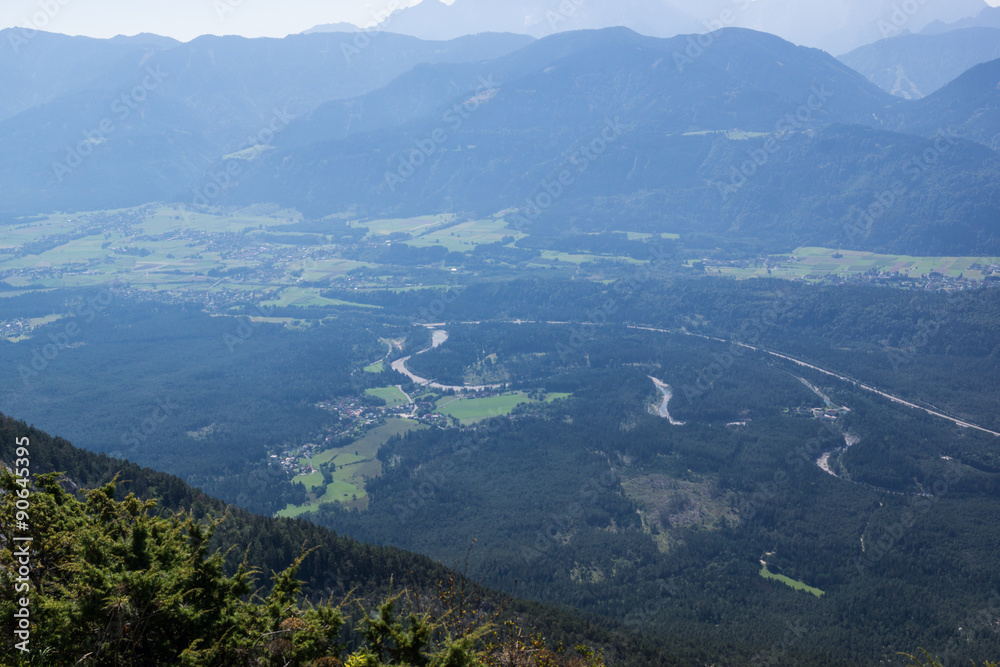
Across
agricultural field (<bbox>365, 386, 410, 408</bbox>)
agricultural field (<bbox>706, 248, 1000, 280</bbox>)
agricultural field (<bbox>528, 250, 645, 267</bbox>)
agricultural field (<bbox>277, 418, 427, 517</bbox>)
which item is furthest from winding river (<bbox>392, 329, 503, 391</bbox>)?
agricultural field (<bbox>706, 248, 1000, 280</bbox>)

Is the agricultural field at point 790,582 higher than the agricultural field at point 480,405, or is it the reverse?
the agricultural field at point 790,582

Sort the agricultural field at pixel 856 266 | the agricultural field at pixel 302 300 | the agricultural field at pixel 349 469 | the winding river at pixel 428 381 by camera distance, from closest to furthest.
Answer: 1. the agricultural field at pixel 349 469
2. the winding river at pixel 428 381
3. the agricultural field at pixel 302 300
4. the agricultural field at pixel 856 266

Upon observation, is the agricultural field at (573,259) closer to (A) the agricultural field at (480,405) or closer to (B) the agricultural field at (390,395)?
(A) the agricultural field at (480,405)

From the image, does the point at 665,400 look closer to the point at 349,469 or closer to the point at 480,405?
the point at 480,405

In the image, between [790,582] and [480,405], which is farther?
[480,405]

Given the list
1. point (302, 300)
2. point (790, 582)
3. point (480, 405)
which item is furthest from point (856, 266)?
point (790, 582)

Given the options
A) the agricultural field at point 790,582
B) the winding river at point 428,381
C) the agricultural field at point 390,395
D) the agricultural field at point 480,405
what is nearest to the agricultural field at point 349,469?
the agricultural field at point 480,405

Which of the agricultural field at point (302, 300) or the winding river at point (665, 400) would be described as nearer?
the winding river at point (665, 400)
